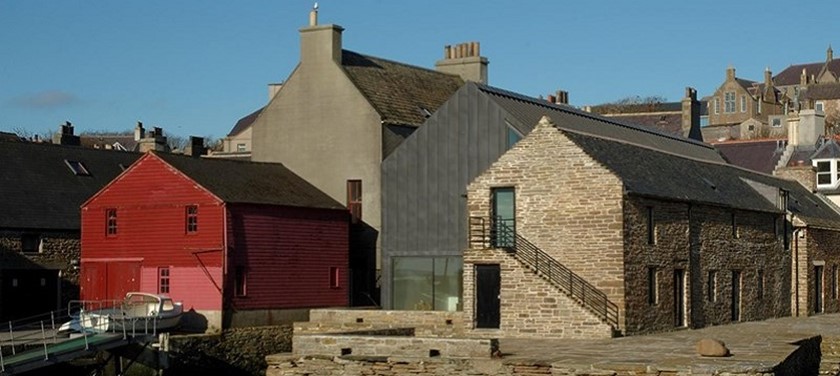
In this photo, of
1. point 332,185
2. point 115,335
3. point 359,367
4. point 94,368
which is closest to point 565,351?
point 359,367

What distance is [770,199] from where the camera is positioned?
4619 cm

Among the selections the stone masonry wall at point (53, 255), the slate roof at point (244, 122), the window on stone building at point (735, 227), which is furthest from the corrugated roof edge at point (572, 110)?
the slate roof at point (244, 122)

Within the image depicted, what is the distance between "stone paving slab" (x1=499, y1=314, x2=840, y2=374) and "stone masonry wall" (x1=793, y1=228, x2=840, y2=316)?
25.6 ft

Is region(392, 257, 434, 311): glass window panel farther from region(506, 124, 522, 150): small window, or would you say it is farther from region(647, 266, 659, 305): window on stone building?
region(647, 266, 659, 305): window on stone building

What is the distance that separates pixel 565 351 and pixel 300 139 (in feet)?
65.6

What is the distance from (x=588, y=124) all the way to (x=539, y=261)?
14961 mm

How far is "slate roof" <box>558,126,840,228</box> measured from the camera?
36406mm

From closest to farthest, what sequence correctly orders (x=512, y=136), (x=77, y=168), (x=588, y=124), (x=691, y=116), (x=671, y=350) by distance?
(x=671, y=350)
(x=512, y=136)
(x=588, y=124)
(x=77, y=168)
(x=691, y=116)

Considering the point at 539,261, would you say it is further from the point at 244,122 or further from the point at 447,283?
the point at 244,122

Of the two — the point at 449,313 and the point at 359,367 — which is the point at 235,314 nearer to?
the point at 449,313

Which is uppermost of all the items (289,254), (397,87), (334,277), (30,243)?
(397,87)

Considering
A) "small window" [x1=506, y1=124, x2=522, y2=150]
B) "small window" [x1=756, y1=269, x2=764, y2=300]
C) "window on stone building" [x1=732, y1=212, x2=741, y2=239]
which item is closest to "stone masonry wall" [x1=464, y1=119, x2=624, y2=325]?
"small window" [x1=506, y1=124, x2=522, y2=150]

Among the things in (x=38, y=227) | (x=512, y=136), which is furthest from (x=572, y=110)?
(x=38, y=227)

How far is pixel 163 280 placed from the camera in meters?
40.8
